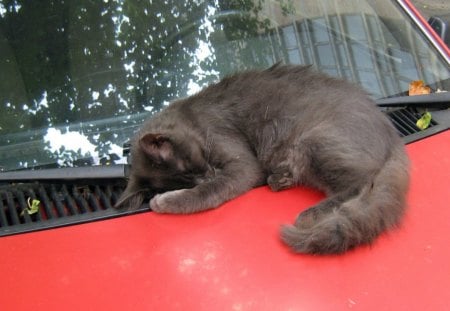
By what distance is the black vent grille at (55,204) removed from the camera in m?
1.96

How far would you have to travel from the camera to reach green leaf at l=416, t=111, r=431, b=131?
8.03 ft

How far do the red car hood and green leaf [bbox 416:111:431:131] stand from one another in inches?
18.0

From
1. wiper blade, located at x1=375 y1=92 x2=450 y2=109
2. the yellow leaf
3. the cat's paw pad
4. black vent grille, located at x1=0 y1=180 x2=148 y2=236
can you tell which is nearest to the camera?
black vent grille, located at x1=0 y1=180 x2=148 y2=236

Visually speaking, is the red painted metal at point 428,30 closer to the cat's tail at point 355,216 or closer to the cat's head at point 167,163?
the cat's tail at point 355,216

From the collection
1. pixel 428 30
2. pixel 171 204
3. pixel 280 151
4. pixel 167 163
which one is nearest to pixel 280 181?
pixel 280 151

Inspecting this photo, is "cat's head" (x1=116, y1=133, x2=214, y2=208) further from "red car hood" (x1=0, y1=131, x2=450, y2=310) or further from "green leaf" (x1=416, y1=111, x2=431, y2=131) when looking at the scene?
"green leaf" (x1=416, y1=111, x2=431, y2=131)

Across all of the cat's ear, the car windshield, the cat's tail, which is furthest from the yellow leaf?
the cat's ear

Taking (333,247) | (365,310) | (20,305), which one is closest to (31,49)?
(20,305)

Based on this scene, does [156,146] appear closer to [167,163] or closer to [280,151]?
[167,163]

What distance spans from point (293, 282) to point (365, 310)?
0.23 meters

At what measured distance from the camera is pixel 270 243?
1819 mm

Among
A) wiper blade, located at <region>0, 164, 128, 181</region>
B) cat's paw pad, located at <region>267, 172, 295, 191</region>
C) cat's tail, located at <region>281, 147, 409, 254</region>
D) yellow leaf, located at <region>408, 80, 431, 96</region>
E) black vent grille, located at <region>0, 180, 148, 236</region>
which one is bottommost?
cat's tail, located at <region>281, 147, 409, 254</region>

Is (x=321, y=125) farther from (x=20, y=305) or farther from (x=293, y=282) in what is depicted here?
(x=20, y=305)

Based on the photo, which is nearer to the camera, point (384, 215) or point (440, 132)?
point (384, 215)
